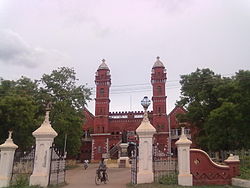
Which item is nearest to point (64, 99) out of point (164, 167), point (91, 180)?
point (91, 180)

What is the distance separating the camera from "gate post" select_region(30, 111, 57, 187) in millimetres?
12867

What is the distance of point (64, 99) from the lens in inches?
1204

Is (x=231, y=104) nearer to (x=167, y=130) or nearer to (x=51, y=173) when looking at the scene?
(x=51, y=173)

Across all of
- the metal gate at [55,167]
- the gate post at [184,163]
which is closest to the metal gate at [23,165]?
the metal gate at [55,167]

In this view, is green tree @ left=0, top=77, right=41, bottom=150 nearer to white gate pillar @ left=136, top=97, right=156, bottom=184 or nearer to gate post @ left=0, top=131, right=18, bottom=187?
gate post @ left=0, top=131, right=18, bottom=187

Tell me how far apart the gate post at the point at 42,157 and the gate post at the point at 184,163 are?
604cm

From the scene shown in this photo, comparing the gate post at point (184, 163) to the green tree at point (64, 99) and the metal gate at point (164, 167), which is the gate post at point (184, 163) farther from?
the green tree at point (64, 99)

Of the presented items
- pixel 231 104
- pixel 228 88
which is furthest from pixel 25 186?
pixel 228 88

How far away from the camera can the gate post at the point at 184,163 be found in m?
12.7

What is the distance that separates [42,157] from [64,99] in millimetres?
17697

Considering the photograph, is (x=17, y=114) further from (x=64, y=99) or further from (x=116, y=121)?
(x=116, y=121)

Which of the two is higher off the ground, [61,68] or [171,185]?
[61,68]

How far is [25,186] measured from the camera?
12672 mm

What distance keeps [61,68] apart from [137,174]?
20.9 metres
